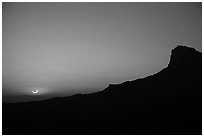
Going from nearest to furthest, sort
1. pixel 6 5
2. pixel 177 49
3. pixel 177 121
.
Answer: pixel 6 5 < pixel 177 121 < pixel 177 49

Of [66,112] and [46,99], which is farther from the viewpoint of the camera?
[46,99]

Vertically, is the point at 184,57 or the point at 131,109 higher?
the point at 184,57

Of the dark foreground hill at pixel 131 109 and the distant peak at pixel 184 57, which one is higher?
the distant peak at pixel 184 57

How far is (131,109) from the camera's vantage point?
2992cm

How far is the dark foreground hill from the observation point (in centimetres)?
2159

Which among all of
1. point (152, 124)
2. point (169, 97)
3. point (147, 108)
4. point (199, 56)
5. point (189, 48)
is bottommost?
point (152, 124)

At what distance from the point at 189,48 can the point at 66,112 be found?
33037 millimetres

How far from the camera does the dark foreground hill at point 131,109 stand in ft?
70.8

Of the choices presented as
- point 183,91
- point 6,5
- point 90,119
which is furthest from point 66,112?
point 6,5

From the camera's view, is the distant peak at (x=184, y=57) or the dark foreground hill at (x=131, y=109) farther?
the distant peak at (x=184, y=57)

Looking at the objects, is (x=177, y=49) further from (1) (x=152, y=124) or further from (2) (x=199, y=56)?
(1) (x=152, y=124)

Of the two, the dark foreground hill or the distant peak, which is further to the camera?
the distant peak

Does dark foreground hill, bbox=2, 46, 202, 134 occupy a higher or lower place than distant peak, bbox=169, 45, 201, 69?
lower

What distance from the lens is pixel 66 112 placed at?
103 feet
